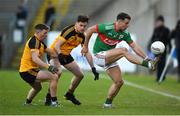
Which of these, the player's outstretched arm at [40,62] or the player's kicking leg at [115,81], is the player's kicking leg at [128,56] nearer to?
the player's kicking leg at [115,81]

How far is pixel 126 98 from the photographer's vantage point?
1872 cm

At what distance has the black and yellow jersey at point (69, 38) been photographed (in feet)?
54.1

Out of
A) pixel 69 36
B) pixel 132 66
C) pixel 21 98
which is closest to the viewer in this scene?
pixel 69 36

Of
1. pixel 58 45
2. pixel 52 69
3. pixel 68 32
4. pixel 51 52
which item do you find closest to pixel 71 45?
pixel 68 32

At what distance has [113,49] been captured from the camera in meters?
15.9

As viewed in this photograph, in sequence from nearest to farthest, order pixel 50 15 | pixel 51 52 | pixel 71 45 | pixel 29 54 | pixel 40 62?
pixel 40 62 → pixel 29 54 → pixel 51 52 → pixel 71 45 → pixel 50 15

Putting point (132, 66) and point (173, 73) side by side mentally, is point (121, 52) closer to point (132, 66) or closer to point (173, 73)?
point (132, 66)

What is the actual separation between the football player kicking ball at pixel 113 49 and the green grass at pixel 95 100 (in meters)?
0.79

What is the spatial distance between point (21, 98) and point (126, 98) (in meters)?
2.71

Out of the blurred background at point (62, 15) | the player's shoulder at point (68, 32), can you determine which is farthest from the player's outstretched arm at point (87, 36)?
the blurred background at point (62, 15)

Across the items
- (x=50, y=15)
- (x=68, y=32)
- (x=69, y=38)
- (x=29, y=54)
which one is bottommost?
(x=50, y=15)

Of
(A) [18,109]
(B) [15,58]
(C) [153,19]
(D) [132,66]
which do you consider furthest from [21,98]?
(C) [153,19]

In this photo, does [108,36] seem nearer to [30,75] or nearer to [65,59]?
[65,59]

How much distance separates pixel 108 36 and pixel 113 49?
0.31 meters
